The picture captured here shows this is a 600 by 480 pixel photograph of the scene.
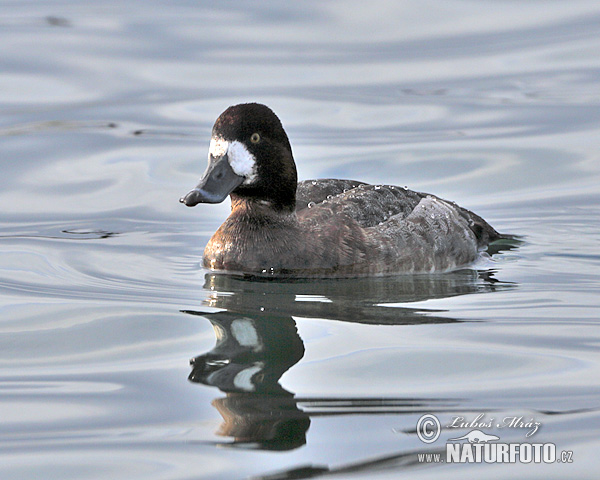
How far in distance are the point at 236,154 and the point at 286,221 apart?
0.61 m

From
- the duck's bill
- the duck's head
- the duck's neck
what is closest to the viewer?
the duck's bill

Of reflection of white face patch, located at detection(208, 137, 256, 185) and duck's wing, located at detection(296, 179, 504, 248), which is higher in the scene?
reflection of white face patch, located at detection(208, 137, 256, 185)

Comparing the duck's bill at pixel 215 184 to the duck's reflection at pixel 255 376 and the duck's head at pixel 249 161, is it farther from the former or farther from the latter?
the duck's reflection at pixel 255 376

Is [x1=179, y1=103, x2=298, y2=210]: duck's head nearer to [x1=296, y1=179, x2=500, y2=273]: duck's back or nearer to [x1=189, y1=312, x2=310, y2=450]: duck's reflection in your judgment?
[x1=296, y1=179, x2=500, y2=273]: duck's back

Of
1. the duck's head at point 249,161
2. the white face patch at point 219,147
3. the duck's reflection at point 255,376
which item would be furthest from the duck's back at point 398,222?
the duck's reflection at point 255,376

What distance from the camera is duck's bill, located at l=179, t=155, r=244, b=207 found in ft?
23.6

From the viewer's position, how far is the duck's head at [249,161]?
289 inches

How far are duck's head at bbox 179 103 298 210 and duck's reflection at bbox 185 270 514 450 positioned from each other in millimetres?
620

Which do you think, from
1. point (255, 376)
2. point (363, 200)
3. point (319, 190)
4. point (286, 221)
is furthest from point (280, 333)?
point (319, 190)

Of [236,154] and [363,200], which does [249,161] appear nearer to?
[236,154]

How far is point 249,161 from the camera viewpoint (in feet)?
24.6

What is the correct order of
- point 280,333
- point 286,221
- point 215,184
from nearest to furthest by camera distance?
point 280,333, point 215,184, point 286,221
